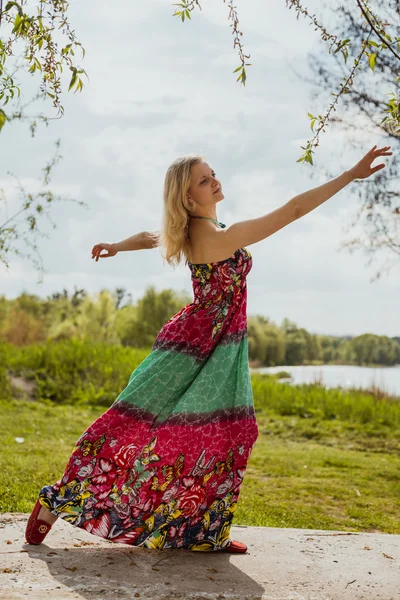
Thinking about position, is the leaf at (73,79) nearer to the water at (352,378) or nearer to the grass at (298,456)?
the grass at (298,456)

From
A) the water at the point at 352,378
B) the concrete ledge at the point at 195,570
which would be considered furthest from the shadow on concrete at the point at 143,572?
the water at the point at 352,378

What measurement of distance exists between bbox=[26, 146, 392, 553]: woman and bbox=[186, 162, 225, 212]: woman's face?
0.04 metres

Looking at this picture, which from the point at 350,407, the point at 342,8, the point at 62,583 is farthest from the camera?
the point at 350,407

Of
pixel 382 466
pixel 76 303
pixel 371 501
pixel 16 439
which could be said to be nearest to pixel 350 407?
pixel 382 466

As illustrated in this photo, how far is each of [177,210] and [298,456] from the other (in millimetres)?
5066

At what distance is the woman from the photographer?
11.1 ft

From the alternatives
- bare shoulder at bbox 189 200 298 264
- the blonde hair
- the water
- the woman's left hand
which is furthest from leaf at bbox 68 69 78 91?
the water

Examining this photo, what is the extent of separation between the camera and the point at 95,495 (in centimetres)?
339

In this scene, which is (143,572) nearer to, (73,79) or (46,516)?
(46,516)

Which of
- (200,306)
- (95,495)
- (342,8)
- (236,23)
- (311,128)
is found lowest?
(95,495)

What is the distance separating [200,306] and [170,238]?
37 cm

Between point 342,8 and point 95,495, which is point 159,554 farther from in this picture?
point 342,8

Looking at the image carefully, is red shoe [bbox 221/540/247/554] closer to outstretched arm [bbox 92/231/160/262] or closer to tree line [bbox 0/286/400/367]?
outstretched arm [bbox 92/231/160/262]

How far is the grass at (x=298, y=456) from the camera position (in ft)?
17.7
